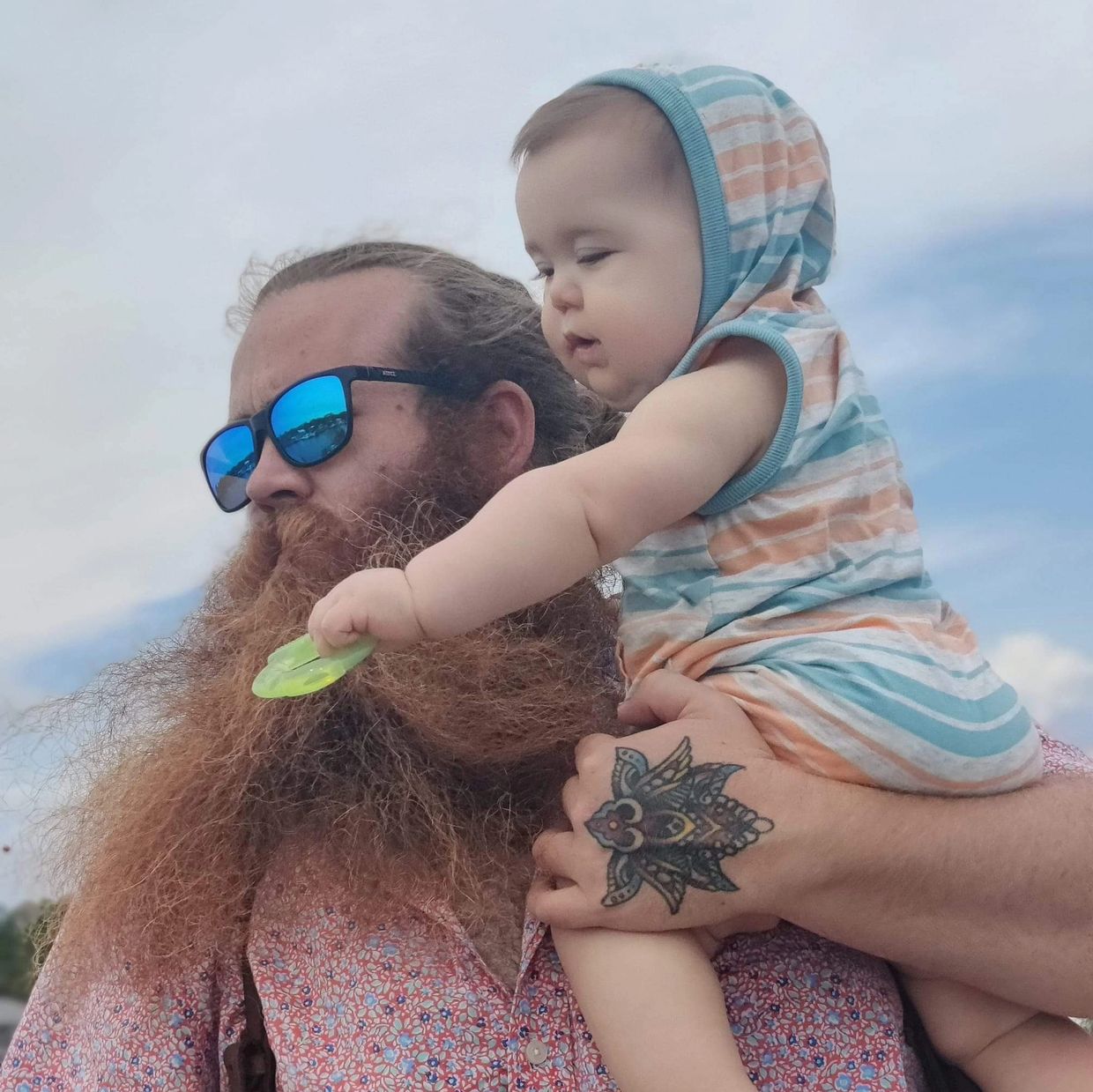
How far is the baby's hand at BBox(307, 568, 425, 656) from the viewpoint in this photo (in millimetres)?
1616

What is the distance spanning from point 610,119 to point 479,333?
118 centimetres

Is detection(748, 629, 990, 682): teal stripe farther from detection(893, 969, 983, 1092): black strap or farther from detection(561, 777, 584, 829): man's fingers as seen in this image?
detection(893, 969, 983, 1092): black strap

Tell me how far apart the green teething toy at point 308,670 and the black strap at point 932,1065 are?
1046mm

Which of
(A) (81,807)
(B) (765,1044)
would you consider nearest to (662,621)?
(B) (765,1044)

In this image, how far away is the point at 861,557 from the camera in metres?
1.83

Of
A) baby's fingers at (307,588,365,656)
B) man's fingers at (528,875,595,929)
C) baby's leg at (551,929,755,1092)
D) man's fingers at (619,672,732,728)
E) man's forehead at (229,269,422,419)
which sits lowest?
baby's leg at (551,929,755,1092)

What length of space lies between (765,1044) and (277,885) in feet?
2.71

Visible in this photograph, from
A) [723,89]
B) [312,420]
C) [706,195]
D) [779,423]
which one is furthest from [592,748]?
[312,420]

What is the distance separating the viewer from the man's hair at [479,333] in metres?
2.95

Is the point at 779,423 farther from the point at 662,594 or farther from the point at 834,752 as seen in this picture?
the point at 834,752

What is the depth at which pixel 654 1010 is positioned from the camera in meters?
1.66

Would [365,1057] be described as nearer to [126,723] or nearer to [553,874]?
[553,874]

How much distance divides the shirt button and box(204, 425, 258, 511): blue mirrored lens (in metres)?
1.44

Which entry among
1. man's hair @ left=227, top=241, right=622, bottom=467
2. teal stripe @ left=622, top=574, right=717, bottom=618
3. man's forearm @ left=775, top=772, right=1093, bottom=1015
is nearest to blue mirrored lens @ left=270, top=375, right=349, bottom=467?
man's hair @ left=227, top=241, right=622, bottom=467
